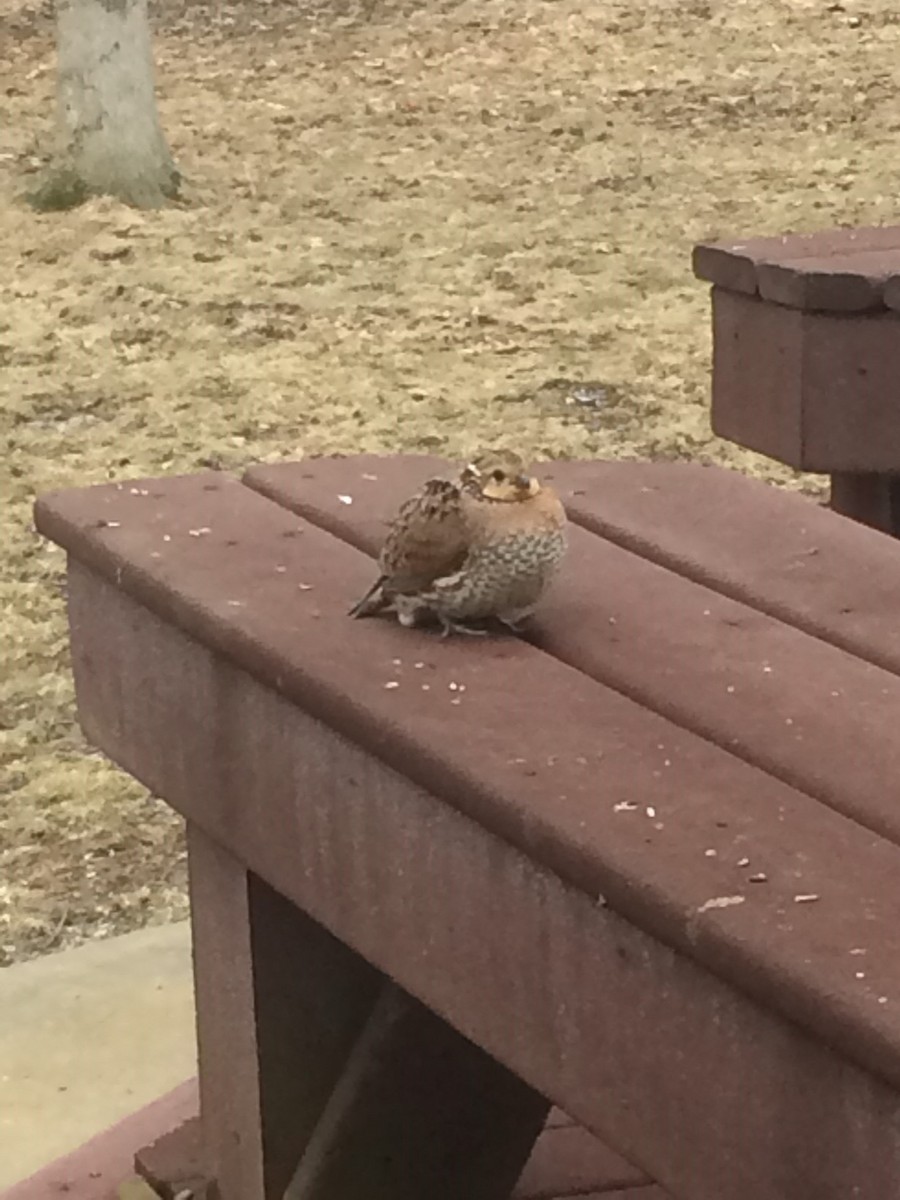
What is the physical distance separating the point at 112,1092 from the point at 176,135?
688 cm

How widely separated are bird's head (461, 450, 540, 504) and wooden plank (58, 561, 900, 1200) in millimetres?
146

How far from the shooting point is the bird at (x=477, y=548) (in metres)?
1.74

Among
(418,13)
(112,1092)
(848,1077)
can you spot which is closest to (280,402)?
(112,1092)

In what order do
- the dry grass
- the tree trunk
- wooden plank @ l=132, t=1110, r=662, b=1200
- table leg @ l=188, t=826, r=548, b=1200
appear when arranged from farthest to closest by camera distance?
the tree trunk, the dry grass, wooden plank @ l=132, t=1110, r=662, b=1200, table leg @ l=188, t=826, r=548, b=1200

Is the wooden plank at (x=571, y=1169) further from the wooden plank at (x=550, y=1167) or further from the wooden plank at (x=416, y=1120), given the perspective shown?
the wooden plank at (x=416, y=1120)

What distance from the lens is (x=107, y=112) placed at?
816 cm

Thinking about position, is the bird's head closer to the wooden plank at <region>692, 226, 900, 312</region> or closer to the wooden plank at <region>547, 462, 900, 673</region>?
the wooden plank at <region>547, 462, 900, 673</region>

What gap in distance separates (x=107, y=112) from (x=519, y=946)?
7126 millimetres

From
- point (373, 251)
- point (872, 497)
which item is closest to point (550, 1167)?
point (872, 497)

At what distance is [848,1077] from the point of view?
118cm

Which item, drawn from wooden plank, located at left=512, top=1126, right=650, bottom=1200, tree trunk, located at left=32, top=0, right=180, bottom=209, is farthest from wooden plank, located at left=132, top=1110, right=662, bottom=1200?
tree trunk, located at left=32, top=0, right=180, bottom=209

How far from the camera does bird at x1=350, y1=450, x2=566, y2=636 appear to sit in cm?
174

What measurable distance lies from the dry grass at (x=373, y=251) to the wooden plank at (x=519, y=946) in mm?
1433

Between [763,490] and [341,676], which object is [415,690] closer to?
[341,676]
